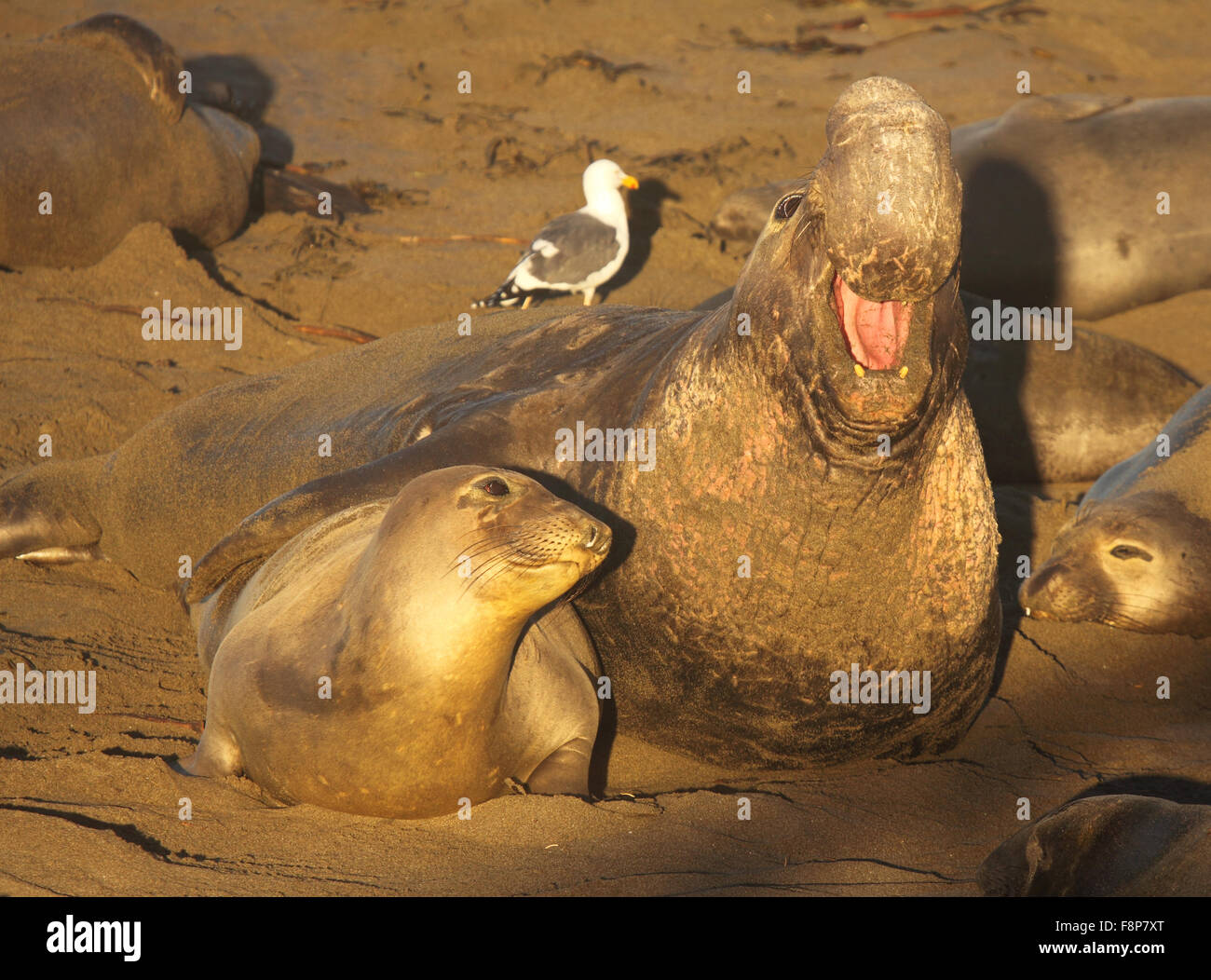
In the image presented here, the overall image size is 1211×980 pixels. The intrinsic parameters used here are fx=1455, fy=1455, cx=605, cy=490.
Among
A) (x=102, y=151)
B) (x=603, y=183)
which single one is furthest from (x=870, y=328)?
(x=102, y=151)

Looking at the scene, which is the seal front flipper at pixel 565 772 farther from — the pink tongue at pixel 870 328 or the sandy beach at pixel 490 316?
the pink tongue at pixel 870 328

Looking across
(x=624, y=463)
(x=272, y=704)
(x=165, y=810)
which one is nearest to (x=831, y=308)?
(x=624, y=463)

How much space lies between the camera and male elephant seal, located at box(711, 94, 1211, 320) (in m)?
7.34

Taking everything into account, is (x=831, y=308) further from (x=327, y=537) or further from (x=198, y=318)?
(x=198, y=318)

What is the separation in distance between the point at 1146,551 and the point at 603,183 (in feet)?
12.3

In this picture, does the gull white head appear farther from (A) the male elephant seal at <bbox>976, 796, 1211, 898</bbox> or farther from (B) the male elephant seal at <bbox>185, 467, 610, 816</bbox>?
(A) the male elephant seal at <bbox>976, 796, 1211, 898</bbox>

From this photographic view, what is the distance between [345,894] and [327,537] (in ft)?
3.44

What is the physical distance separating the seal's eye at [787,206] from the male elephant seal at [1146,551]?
203cm

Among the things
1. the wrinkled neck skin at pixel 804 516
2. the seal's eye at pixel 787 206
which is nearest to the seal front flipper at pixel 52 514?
the wrinkled neck skin at pixel 804 516

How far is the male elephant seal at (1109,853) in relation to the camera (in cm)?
253

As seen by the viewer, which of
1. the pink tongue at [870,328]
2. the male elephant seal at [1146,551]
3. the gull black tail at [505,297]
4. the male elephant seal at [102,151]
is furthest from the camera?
the male elephant seal at [102,151]

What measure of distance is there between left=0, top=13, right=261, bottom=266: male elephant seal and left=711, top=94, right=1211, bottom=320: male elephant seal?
9.44 feet
